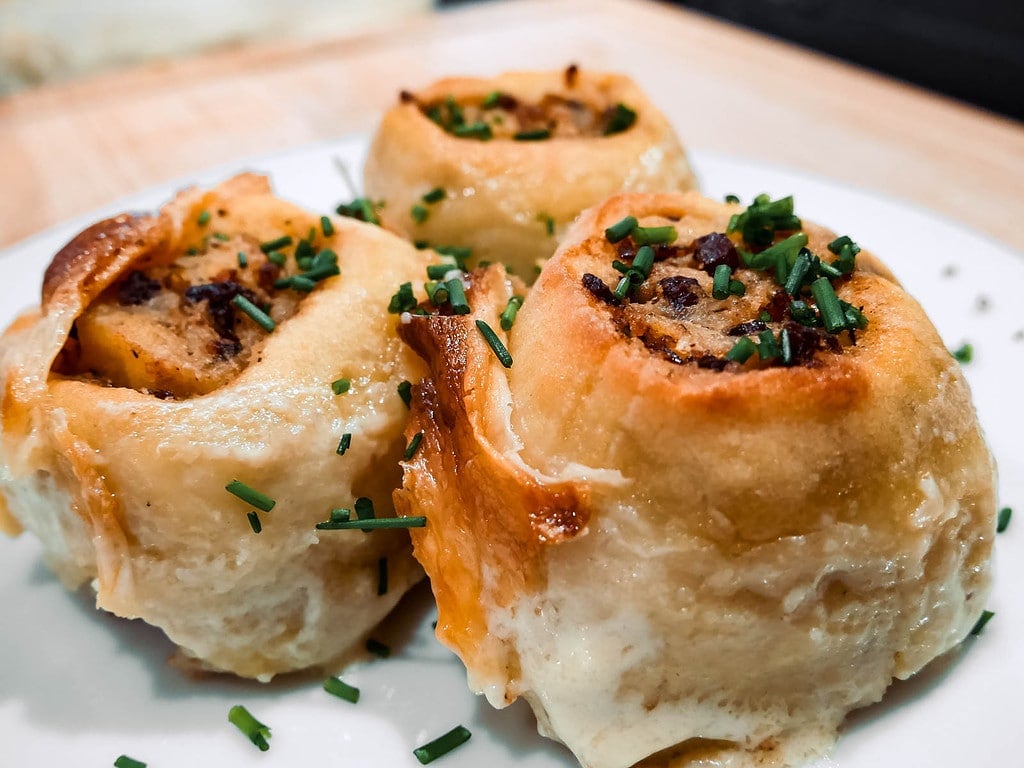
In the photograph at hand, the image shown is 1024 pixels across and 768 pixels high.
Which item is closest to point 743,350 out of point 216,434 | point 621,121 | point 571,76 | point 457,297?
point 457,297

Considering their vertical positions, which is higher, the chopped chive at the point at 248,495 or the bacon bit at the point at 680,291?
the bacon bit at the point at 680,291

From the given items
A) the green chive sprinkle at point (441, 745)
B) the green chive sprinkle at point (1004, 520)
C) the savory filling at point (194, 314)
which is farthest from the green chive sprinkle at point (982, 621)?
the savory filling at point (194, 314)

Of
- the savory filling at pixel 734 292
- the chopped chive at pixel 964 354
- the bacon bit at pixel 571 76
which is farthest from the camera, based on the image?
the bacon bit at pixel 571 76

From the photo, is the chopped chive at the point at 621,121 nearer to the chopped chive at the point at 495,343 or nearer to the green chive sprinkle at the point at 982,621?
the chopped chive at the point at 495,343

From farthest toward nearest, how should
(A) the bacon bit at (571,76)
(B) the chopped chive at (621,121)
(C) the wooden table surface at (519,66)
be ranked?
(C) the wooden table surface at (519,66), (A) the bacon bit at (571,76), (B) the chopped chive at (621,121)

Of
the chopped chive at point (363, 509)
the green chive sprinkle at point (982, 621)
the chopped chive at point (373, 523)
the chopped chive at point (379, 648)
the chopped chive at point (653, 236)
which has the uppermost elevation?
the chopped chive at point (653, 236)

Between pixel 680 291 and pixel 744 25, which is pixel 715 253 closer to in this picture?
pixel 680 291

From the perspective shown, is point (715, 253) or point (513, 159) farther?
point (513, 159)
